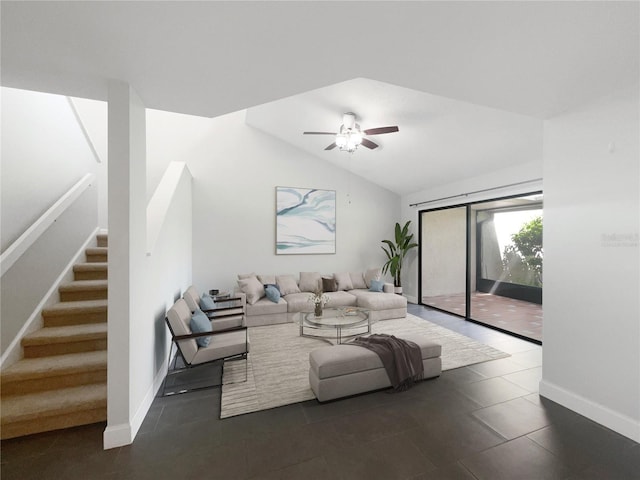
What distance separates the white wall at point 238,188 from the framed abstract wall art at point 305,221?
0.15m

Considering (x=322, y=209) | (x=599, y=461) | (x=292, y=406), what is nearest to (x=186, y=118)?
(x=322, y=209)

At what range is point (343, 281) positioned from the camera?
6.00 meters

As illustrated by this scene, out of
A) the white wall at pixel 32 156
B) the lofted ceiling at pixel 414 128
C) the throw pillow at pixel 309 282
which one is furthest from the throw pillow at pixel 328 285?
the white wall at pixel 32 156

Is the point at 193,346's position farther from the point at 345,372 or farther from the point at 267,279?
the point at 267,279

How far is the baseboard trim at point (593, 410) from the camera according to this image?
2.04m

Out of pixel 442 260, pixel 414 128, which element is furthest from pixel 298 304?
pixel 442 260

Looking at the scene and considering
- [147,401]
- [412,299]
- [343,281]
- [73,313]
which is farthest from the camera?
[412,299]

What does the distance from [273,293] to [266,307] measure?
0.31m

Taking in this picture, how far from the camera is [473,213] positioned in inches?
204

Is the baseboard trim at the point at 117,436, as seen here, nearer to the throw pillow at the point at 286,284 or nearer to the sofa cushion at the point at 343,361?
the sofa cushion at the point at 343,361

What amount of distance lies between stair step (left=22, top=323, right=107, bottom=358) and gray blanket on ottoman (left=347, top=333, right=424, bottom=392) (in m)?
2.58

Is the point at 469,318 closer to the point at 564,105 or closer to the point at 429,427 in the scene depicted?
the point at 429,427

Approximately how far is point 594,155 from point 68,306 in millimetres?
5085

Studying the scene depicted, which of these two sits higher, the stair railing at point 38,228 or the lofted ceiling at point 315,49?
the lofted ceiling at point 315,49
